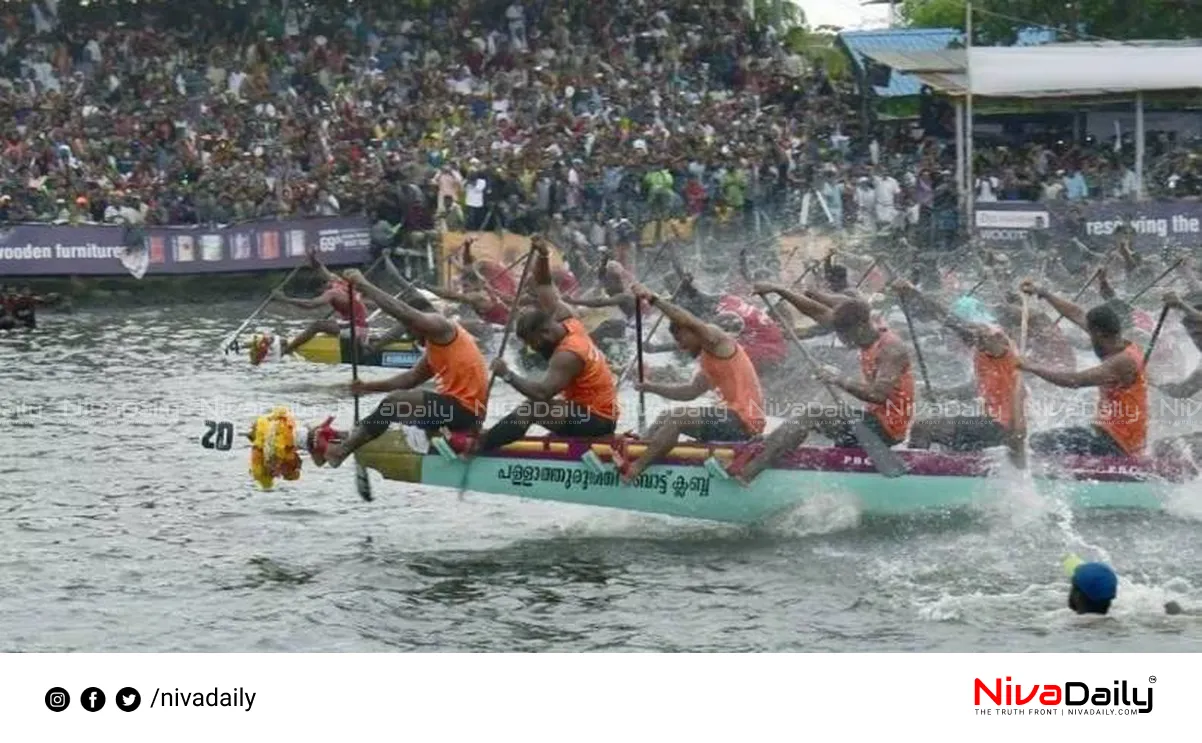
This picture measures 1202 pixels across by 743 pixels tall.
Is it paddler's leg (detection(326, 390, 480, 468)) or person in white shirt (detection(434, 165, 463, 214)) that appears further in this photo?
person in white shirt (detection(434, 165, 463, 214))

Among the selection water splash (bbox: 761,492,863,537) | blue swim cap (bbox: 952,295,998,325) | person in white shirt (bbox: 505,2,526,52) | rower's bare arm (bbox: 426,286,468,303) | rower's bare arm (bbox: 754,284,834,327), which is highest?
person in white shirt (bbox: 505,2,526,52)

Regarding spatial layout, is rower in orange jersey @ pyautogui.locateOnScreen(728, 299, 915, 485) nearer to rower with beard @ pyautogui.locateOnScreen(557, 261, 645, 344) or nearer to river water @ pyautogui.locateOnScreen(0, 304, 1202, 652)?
river water @ pyautogui.locateOnScreen(0, 304, 1202, 652)

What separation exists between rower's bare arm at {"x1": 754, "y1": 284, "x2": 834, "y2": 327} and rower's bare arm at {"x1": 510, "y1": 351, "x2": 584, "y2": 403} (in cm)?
192

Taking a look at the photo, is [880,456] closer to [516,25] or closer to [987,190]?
[987,190]

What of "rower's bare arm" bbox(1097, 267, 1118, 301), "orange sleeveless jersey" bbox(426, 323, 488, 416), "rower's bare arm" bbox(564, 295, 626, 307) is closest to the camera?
"orange sleeveless jersey" bbox(426, 323, 488, 416)

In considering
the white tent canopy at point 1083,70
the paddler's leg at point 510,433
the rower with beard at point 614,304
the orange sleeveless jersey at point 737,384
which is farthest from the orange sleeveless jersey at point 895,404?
the white tent canopy at point 1083,70

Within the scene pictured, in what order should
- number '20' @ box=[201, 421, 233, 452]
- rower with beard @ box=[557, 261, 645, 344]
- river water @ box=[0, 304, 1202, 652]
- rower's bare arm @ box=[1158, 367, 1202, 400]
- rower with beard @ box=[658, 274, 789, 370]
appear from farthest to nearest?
rower with beard @ box=[557, 261, 645, 344], rower with beard @ box=[658, 274, 789, 370], number '20' @ box=[201, 421, 233, 452], rower's bare arm @ box=[1158, 367, 1202, 400], river water @ box=[0, 304, 1202, 652]

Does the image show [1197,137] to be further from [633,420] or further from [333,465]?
[333,465]

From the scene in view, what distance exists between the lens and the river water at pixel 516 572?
1323 cm

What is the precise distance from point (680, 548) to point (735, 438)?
0.90 metres

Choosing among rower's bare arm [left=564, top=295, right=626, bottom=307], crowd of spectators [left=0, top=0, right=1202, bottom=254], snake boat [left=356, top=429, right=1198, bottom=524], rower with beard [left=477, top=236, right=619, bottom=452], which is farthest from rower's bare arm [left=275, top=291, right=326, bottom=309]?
rower with beard [left=477, top=236, right=619, bottom=452]

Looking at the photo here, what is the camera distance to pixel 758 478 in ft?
51.1

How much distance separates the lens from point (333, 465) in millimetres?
16062
